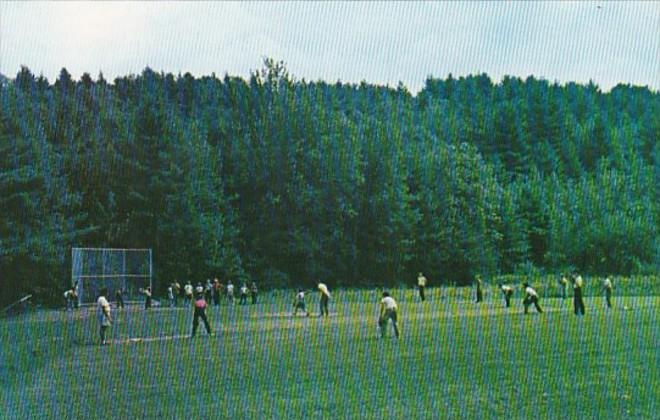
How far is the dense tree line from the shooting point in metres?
63.6

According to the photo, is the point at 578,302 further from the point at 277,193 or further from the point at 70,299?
the point at 277,193

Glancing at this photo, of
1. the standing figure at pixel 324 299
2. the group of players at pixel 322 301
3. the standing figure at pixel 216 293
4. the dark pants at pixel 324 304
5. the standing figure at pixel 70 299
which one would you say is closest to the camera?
the group of players at pixel 322 301

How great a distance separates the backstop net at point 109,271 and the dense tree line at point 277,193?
137 inches

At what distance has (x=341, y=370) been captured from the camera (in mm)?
20422

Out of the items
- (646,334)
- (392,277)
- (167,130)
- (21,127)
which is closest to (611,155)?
(392,277)

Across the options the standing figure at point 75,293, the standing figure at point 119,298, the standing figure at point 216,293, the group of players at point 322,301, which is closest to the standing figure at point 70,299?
the standing figure at point 75,293

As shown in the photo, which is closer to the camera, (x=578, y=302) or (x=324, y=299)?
(x=578, y=302)

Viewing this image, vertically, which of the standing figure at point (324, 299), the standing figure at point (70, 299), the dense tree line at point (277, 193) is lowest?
the standing figure at point (70, 299)

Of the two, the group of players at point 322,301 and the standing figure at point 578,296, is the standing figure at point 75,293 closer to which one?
the group of players at point 322,301

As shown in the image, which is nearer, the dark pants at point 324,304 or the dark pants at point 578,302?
the dark pants at point 578,302

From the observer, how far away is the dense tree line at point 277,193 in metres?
63.6

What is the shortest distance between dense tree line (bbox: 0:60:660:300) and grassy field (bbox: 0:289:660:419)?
1169 inches

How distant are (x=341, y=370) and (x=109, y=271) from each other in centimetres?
3928

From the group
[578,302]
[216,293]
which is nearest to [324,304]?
[578,302]
